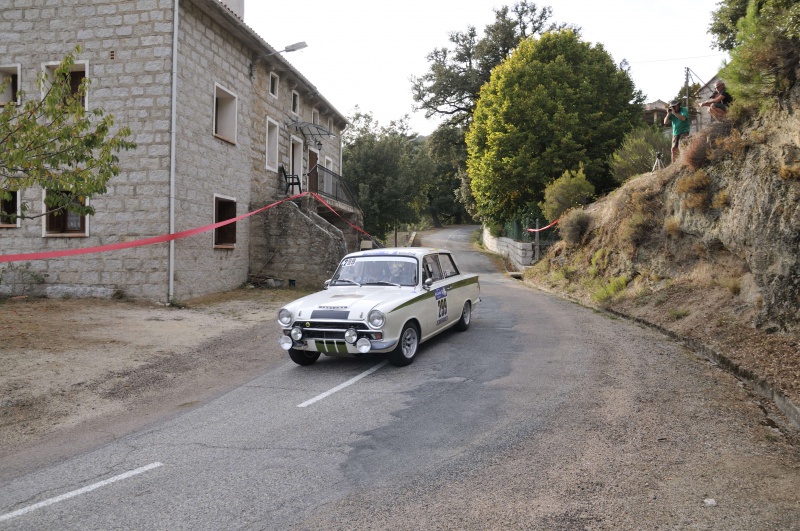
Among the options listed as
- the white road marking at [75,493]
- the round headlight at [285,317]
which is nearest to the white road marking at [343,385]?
the round headlight at [285,317]

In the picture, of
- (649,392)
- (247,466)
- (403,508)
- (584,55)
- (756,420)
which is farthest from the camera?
(584,55)

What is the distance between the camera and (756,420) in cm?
563

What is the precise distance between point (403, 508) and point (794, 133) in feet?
29.8

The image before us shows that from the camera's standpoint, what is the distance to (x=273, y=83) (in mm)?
20047

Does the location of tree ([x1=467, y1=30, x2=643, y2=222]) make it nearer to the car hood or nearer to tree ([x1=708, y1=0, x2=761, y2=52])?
tree ([x1=708, y1=0, x2=761, y2=52])

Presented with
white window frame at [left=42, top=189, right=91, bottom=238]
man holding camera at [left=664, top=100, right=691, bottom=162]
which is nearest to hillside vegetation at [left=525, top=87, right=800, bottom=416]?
man holding camera at [left=664, top=100, right=691, bottom=162]

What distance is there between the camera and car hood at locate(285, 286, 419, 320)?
298 inches

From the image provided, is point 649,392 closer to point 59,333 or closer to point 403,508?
point 403,508

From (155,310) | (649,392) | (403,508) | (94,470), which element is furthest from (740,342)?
(155,310)

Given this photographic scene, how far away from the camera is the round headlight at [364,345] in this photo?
24.2 feet

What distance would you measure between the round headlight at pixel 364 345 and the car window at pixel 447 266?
2945 millimetres

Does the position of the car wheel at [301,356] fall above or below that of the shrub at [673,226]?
below

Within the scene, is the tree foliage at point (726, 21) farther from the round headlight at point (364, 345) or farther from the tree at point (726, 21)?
the round headlight at point (364, 345)

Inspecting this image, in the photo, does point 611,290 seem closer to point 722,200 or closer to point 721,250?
point 721,250
